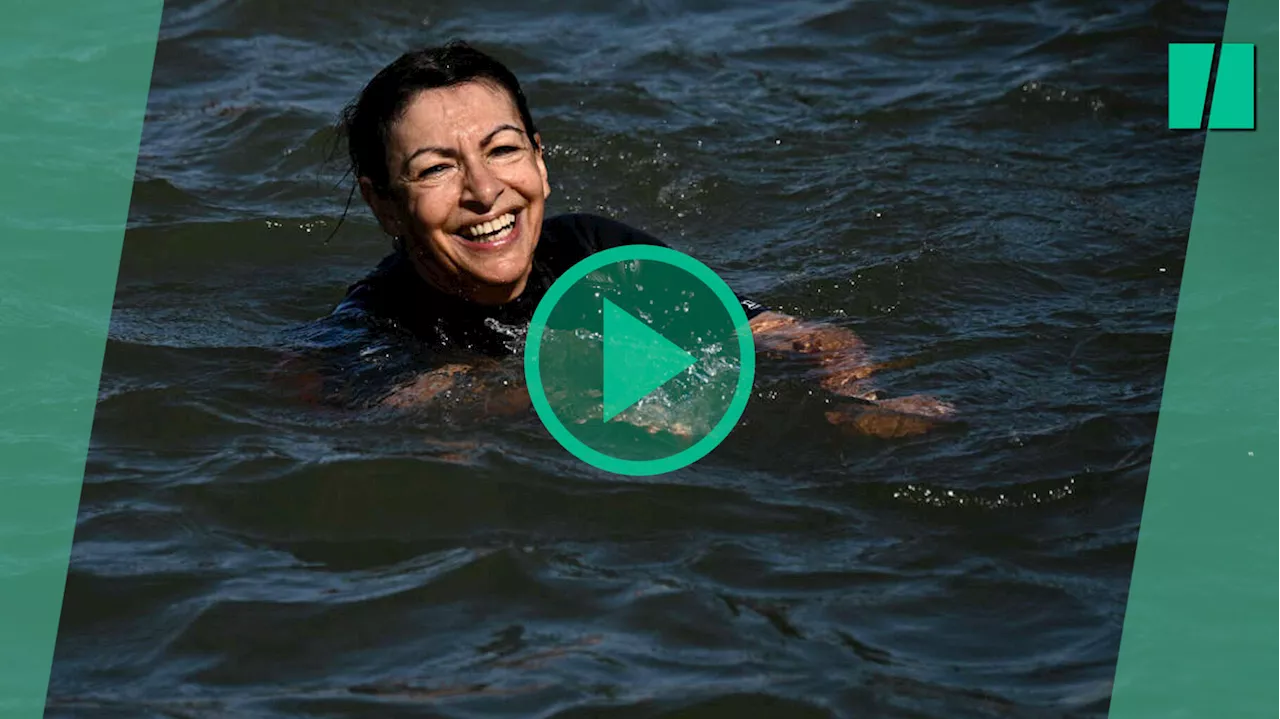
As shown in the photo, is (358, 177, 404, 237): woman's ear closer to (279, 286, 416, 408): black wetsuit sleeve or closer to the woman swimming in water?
the woman swimming in water

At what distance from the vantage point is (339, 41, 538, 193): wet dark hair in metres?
5.48

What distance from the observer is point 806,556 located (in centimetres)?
462

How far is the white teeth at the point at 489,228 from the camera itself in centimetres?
553

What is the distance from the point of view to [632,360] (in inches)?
228

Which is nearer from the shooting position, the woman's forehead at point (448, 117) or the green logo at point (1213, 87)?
the woman's forehead at point (448, 117)

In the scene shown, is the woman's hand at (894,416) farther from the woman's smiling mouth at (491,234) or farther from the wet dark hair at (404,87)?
the wet dark hair at (404,87)

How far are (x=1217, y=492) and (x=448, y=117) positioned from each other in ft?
8.28

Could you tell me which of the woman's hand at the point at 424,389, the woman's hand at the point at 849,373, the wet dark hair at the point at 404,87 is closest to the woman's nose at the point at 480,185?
the wet dark hair at the point at 404,87

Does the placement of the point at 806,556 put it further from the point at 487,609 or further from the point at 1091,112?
the point at 1091,112

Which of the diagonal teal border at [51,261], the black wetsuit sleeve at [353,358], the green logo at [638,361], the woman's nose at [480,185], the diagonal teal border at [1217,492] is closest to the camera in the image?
the diagonal teal border at [1217,492]

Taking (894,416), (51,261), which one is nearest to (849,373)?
(894,416)

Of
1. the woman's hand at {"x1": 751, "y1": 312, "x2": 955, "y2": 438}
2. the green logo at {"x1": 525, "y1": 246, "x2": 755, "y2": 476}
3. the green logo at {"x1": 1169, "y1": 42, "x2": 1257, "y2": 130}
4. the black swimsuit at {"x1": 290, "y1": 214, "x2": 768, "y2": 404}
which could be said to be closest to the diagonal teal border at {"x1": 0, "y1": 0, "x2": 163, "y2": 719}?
the black swimsuit at {"x1": 290, "y1": 214, "x2": 768, "y2": 404}

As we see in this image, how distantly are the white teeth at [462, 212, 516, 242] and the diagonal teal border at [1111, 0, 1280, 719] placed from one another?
2.08 meters

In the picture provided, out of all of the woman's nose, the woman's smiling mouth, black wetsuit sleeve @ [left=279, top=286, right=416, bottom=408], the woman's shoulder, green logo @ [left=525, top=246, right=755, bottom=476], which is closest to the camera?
green logo @ [left=525, top=246, right=755, bottom=476]
